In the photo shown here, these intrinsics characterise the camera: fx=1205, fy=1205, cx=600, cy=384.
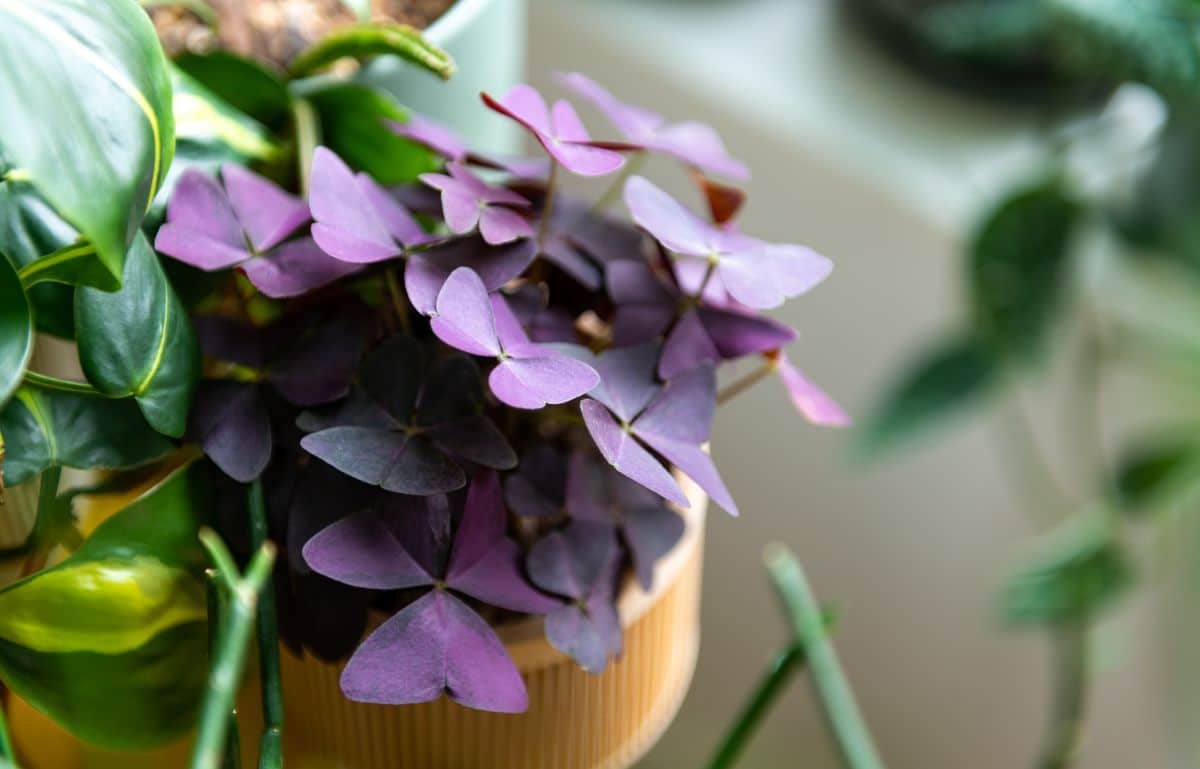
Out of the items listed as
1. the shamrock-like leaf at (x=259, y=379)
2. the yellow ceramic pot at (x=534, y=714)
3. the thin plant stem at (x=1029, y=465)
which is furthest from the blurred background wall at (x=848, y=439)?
the shamrock-like leaf at (x=259, y=379)

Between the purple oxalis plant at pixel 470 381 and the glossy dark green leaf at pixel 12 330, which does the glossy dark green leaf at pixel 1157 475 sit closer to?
the purple oxalis plant at pixel 470 381

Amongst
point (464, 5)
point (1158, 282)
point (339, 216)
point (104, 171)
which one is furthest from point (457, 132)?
point (1158, 282)

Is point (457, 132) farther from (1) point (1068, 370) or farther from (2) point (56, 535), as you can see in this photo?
(1) point (1068, 370)

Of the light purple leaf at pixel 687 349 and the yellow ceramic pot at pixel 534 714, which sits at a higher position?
the light purple leaf at pixel 687 349

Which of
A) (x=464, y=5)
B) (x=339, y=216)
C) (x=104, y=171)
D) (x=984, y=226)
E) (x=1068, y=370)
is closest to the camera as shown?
(x=104, y=171)

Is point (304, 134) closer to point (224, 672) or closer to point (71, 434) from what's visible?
point (71, 434)

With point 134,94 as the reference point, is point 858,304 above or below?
below
